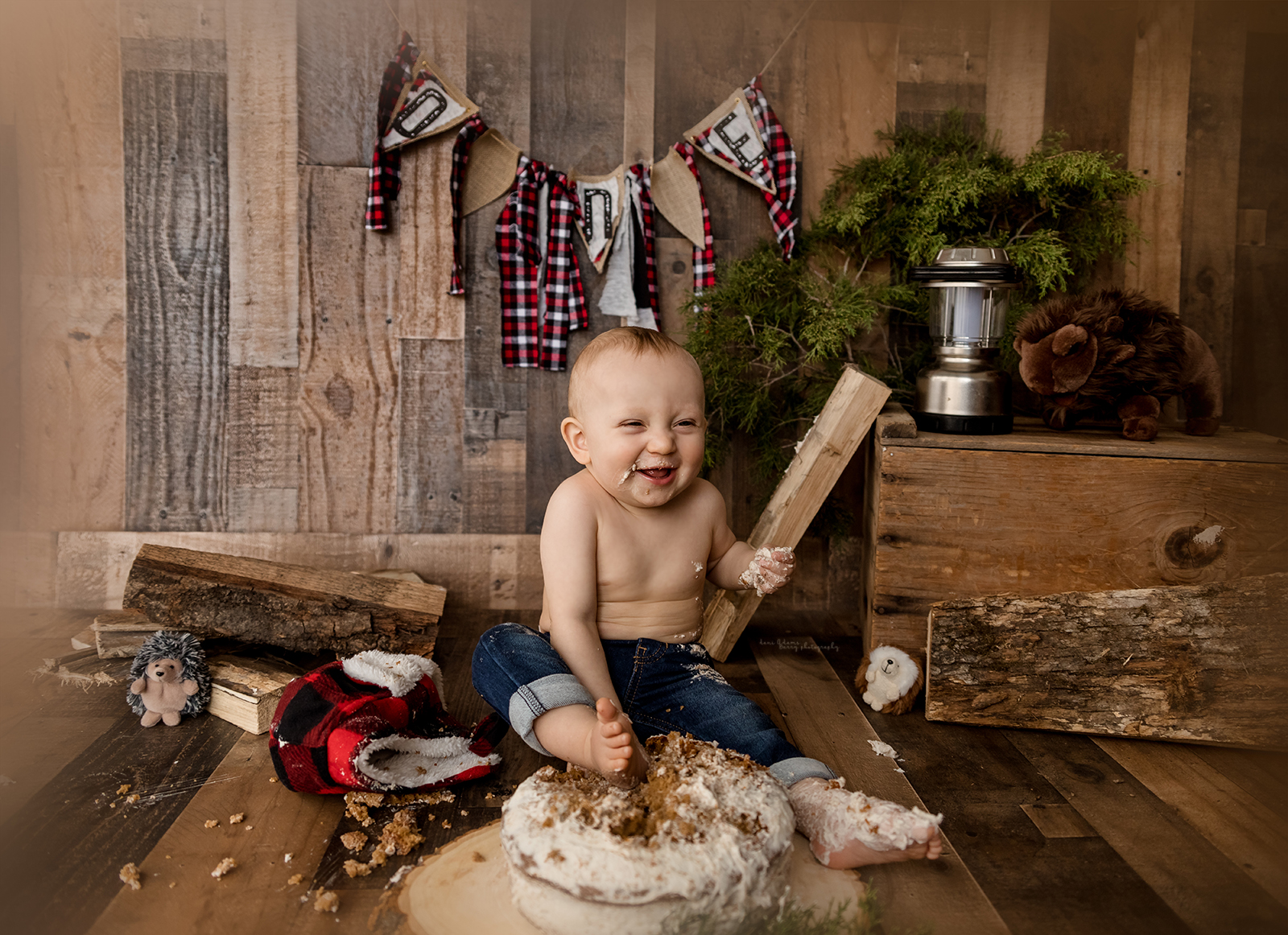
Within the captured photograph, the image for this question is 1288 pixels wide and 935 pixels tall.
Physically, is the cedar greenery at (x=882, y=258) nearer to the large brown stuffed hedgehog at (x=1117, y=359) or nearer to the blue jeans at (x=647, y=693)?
the large brown stuffed hedgehog at (x=1117, y=359)

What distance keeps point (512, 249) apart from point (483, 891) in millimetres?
1730

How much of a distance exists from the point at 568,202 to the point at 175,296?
3.69 feet

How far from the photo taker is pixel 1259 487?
1.86 metres

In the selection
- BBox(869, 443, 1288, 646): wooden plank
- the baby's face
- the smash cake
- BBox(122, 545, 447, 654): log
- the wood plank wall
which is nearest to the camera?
the smash cake

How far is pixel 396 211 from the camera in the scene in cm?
246

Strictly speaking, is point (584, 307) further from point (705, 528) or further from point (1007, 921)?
point (1007, 921)

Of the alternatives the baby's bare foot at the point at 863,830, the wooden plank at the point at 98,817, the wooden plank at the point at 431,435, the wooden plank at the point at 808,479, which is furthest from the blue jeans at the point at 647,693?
the wooden plank at the point at 431,435

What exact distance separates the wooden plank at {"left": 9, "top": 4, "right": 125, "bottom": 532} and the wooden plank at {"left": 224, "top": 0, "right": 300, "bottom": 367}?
31 cm

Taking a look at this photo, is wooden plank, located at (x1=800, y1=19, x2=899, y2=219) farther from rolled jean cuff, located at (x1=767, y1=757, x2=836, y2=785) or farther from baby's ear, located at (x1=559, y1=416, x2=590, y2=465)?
rolled jean cuff, located at (x1=767, y1=757, x2=836, y2=785)

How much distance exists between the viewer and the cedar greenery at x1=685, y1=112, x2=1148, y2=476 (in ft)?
7.47

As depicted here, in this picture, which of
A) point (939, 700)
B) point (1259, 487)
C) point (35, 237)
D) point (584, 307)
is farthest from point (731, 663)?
point (35, 237)

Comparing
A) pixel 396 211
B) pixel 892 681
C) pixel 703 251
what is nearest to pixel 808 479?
pixel 892 681

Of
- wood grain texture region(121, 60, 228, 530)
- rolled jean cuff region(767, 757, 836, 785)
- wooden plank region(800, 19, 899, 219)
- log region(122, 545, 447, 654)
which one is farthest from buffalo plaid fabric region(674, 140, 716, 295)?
rolled jean cuff region(767, 757, 836, 785)

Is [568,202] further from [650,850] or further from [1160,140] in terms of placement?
[650,850]
